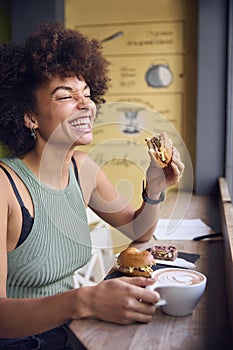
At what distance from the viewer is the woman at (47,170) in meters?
1.07

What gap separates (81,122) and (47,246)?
0.32m

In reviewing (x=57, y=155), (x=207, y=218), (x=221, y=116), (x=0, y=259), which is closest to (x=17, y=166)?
(x=57, y=155)

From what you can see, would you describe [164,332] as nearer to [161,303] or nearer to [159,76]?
[161,303]

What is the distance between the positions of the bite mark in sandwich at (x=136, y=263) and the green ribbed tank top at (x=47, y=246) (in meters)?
0.25

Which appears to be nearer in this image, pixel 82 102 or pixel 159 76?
pixel 82 102

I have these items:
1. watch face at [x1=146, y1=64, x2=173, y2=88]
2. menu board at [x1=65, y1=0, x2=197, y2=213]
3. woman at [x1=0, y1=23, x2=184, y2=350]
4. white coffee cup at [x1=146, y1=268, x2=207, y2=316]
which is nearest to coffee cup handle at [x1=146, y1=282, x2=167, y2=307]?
white coffee cup at [x1=146, y1=268, x2=207, y2=316]

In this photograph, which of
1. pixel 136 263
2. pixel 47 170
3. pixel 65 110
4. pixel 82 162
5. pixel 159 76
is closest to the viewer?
pixel 136 263

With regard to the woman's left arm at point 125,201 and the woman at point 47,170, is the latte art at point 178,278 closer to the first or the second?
the woman at point 47,170

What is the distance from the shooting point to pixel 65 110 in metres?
1.08

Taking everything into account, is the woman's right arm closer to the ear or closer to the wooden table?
the wooden table

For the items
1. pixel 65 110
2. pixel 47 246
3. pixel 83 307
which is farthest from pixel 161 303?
pixel 65 110

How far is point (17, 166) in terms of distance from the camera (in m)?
1.14

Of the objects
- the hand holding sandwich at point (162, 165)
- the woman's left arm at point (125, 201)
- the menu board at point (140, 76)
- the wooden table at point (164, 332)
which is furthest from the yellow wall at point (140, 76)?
the wooden table at point (164, 332)

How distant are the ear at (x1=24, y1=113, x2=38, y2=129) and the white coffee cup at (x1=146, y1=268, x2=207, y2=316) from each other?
0.55 metres
